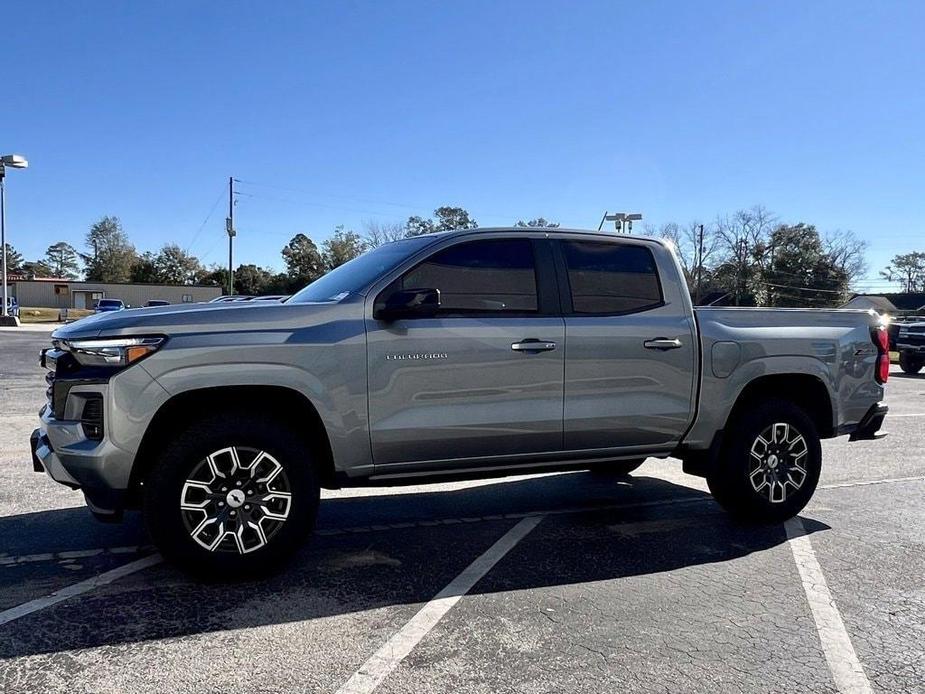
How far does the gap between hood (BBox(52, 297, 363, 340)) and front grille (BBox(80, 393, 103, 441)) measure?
0.33 metres

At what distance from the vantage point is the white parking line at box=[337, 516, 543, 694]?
294 centimetres

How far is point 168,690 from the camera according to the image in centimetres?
283

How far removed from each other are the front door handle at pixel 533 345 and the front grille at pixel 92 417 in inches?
90.0

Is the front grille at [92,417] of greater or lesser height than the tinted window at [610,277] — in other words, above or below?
below

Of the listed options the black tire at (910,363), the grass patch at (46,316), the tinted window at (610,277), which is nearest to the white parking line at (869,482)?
the tinted window at (610,277)

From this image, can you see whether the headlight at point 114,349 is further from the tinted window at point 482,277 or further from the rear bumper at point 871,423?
the rear bumper at point 871,423

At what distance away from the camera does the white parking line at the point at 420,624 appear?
9.63 ft

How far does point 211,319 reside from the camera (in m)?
3.93

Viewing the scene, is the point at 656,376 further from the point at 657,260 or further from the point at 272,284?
the point at 272,284

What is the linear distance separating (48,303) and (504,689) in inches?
3527

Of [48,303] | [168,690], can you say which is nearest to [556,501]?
[168,690]

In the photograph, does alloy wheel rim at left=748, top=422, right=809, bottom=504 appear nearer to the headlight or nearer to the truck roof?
the truck roof

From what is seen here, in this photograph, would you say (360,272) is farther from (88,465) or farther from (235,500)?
(88,465)

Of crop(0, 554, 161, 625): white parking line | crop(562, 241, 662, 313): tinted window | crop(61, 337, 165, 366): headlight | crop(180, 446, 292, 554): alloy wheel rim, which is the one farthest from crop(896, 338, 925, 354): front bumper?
crop(61, 337, 165, 366): headlight
